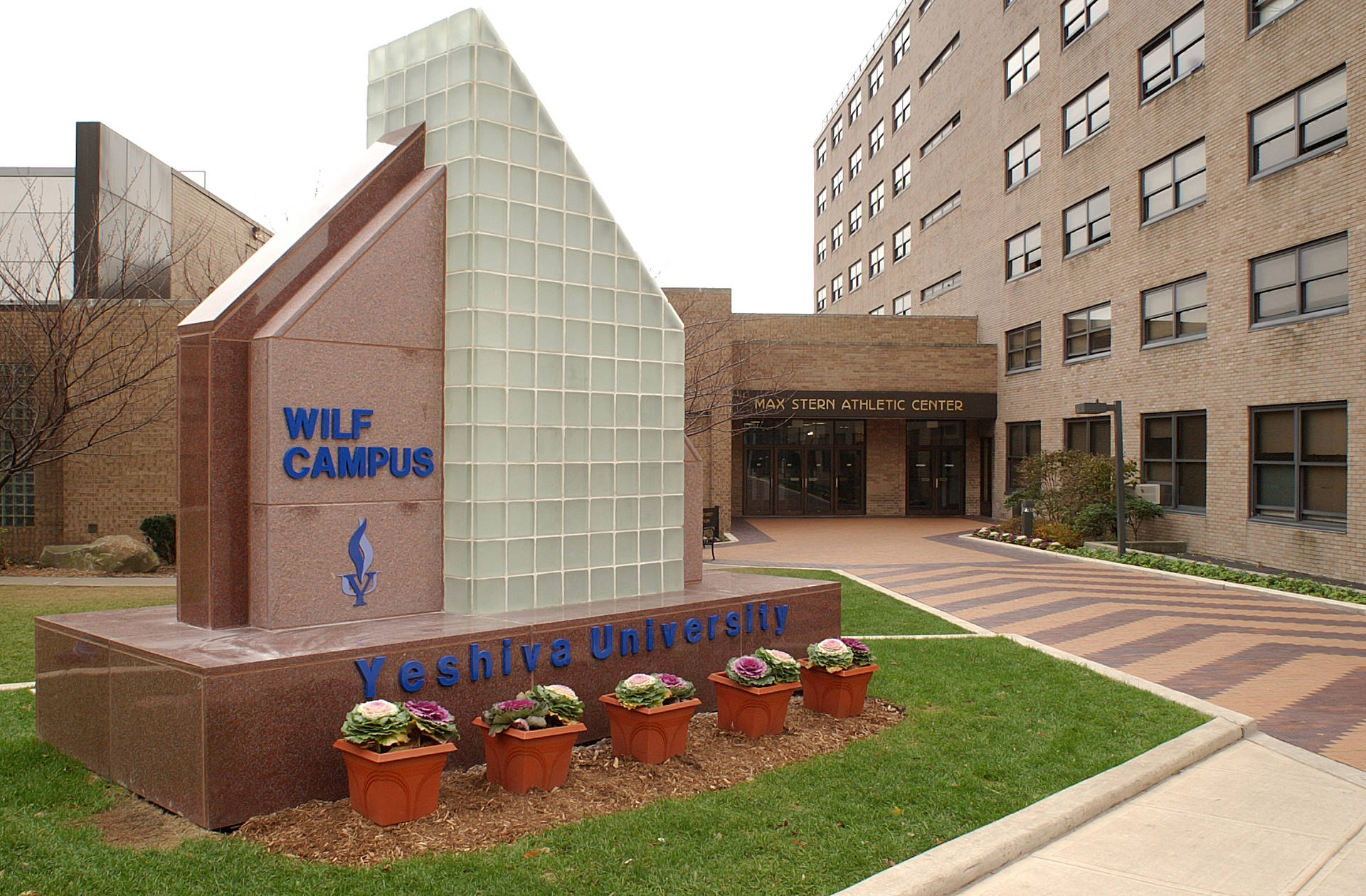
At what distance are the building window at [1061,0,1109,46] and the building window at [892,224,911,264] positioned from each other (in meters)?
12.4

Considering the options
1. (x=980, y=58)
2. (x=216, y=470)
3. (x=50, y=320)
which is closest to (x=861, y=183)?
(x=980, y=58)

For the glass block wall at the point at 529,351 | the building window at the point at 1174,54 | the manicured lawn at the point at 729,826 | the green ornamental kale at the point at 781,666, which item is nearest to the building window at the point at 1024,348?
the building window at the point at 1174,54

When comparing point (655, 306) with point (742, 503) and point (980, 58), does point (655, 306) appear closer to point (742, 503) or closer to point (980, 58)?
Answer: point (742, 503)

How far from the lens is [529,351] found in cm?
782

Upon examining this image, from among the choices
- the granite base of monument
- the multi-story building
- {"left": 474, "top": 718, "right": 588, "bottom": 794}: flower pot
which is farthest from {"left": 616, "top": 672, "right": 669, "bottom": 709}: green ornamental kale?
the multi-story building

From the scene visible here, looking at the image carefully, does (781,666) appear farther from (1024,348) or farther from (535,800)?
(1024,348)

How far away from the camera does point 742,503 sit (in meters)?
34.2

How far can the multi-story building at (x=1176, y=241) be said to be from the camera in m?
17.5

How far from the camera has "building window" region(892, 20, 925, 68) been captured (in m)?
38.9

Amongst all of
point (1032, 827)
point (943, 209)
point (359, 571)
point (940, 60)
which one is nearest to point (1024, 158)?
point (943, 209)

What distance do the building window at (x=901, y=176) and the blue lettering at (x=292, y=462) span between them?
3571 centimetres

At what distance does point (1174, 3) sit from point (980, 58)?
10.6 meters

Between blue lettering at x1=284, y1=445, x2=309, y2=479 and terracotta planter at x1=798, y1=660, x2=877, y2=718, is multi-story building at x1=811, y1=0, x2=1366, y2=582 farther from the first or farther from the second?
blue lettering at x1=284, y1=445, x2=309, y2=479

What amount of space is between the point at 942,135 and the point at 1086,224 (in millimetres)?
11171
